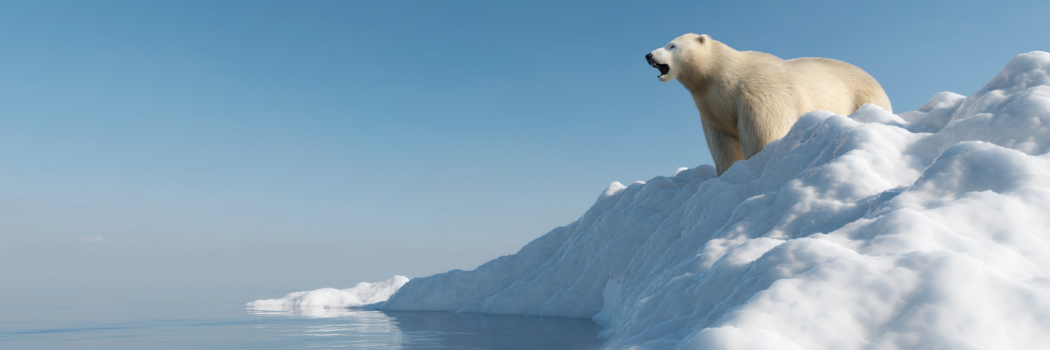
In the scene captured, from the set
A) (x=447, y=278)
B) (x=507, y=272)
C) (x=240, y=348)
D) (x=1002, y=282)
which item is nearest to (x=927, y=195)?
(x=1002, y=282)

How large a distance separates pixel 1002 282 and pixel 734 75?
261 inches

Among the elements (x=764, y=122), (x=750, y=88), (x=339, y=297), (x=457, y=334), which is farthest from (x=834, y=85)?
(x=339, y=297)

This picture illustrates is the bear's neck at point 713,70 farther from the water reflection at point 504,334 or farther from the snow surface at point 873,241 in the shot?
the water reflection at point 504,334

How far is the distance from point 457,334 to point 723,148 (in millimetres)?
6125

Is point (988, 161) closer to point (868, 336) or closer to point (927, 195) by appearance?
point (927, 195)

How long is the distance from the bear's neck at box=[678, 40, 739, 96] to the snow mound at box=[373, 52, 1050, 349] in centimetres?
211

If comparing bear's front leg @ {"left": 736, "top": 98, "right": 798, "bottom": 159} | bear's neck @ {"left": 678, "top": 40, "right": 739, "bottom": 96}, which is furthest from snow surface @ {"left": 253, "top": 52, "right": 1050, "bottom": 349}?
bear's neck @ {"left": 678, "top": 40, "right": 739, "bottom": 96}

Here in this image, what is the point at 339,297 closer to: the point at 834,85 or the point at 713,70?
the point at 713,70

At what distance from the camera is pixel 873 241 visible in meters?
4.33

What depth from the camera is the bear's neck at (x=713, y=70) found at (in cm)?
961

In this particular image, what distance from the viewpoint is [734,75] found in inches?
375

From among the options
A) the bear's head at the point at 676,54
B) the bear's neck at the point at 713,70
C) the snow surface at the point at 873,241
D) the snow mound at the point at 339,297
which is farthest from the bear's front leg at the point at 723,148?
the snow mound at the point at 339,297

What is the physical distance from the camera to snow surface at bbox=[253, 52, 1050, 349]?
332 centimetres

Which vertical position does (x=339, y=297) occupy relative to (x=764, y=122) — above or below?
below
